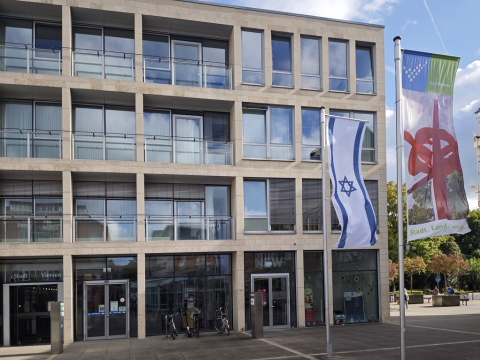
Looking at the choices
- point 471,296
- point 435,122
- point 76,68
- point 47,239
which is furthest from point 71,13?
point 471,296

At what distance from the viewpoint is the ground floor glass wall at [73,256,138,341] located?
18938 mm

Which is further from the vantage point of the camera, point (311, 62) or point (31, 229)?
point (311, 62)

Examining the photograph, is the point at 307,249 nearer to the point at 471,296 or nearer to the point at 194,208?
the point at 194,208

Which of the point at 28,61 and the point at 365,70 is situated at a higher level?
the point at 365,70

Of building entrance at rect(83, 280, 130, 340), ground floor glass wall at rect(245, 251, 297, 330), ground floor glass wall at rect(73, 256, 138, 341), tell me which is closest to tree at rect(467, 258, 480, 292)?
ground floor glass wall at rect(245, 251, 297, 330)

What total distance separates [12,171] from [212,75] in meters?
9.42

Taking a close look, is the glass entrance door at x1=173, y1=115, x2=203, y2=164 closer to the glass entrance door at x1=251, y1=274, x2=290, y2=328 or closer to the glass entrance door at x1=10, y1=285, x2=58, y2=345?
the glass entrance door at x1=251, y1=274, x2=290, y2=328

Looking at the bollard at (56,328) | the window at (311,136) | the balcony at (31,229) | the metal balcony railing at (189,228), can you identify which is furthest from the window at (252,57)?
the bollard at (56,328)

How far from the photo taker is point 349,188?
14.1m

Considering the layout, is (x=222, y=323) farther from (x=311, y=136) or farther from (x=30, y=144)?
(x=30, y=144)

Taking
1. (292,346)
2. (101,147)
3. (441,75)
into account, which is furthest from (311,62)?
(292,346)

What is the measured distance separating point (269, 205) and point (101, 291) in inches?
318

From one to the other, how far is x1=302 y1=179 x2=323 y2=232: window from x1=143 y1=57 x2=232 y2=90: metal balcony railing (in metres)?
5.82

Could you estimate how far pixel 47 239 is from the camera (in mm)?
18703
